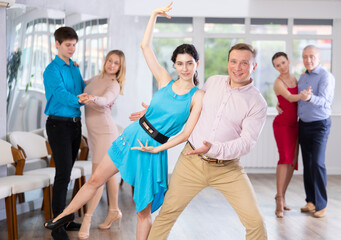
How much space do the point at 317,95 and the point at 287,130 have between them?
47cm

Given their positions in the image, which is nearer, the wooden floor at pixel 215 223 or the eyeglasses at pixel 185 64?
the eyeglasses at pixel 185 64

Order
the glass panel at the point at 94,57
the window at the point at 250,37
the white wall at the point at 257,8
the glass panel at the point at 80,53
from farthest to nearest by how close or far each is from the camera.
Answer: the window at the point at 250,37 < the white wall at the point at 257,8 < the glass panel at the point at 94,57 < the glass panel at the point at 80,53

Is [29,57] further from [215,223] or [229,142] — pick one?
[229,142]

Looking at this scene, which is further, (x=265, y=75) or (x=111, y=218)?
(x=265, y=75)

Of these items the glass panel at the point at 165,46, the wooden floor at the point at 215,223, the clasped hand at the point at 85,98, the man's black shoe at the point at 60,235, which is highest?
the glass panel at the point at 165,46

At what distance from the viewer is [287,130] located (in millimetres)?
5438

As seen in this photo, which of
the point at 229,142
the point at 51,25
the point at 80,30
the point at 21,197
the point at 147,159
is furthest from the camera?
the point at 80,30

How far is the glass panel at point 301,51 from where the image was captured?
8547 millimetres

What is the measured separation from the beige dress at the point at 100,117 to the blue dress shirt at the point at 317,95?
6.45 feet

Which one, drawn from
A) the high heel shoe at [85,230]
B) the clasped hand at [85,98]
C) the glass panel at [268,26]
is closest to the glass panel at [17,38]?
the clasped hand at [85,98]

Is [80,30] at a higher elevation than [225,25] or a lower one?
lower

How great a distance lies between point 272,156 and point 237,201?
17.4 feet

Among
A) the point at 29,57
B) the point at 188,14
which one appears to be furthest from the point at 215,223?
the point at 188,14

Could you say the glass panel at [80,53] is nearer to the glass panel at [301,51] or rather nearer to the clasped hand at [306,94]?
the clasped hand at [306,94]
